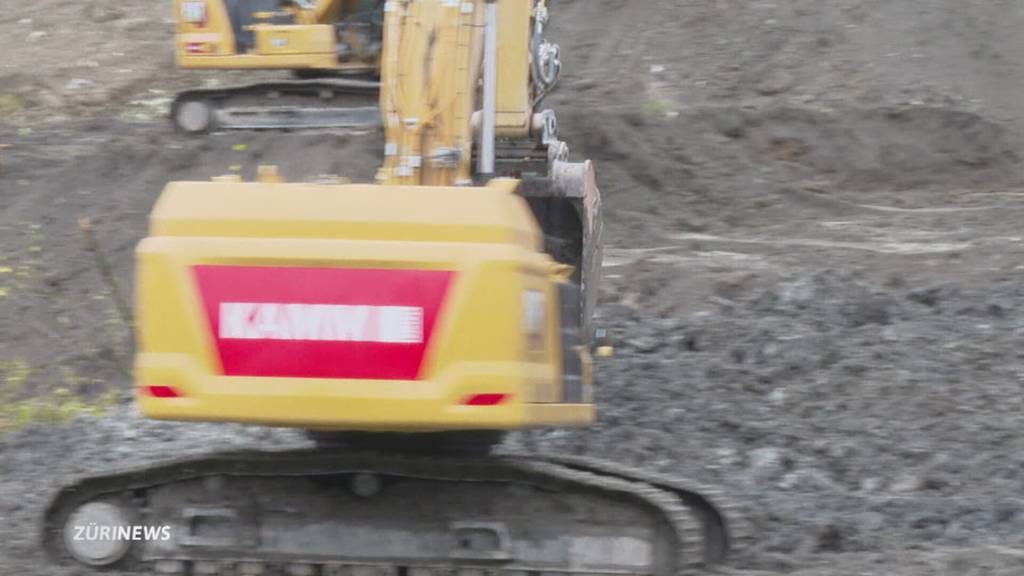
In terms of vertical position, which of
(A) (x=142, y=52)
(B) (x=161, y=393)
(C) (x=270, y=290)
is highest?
(C) (x=270, y=290)

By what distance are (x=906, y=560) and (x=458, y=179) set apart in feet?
7.75

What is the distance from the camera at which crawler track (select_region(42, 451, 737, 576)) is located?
6738 millimetres

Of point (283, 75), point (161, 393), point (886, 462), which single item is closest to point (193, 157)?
point (283, 75)

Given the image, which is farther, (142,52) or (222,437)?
(142,52)

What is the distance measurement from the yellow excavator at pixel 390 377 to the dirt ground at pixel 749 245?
608mm

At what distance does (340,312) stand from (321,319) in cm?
7

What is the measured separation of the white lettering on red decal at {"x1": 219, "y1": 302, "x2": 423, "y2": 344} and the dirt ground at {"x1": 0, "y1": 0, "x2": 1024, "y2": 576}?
161 centimetres

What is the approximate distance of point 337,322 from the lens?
6.04m

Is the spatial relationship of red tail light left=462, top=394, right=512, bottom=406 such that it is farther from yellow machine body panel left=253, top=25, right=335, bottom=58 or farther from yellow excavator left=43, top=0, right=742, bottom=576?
yellow machine body panel left=253, top=25, right=335, bottom=58

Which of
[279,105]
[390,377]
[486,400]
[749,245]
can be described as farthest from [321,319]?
[279,105]

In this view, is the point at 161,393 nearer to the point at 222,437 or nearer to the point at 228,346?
the point at 228,346

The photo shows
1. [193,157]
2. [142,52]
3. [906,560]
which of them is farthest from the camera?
[142,52]

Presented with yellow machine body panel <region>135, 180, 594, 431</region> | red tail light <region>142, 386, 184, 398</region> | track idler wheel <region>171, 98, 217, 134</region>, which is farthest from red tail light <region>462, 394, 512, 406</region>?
track idler wheel <region>171, 98, 217, 134</region>

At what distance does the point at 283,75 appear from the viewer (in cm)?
1780
